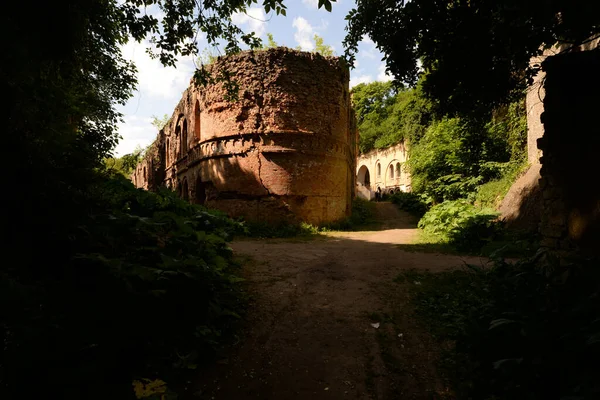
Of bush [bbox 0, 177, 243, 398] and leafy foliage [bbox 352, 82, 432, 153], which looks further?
leafy foliage [bbox 352, 82, 432, 153]

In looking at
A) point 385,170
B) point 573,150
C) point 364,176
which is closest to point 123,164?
point 573,150

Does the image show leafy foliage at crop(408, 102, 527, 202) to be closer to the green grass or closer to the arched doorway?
the green grass

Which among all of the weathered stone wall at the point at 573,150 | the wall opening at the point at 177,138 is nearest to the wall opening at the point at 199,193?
the wall opening at the point at 177,138

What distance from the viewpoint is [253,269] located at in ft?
19.5

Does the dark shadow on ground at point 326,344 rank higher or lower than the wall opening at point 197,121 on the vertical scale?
lower

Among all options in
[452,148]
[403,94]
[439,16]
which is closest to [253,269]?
[439,16]

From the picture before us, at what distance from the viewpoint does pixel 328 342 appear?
10.9 feet

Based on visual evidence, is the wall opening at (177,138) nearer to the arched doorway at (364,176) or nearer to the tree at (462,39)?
the tree at (462,39)

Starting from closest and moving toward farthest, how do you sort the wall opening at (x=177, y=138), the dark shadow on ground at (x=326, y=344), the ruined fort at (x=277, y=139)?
the dark shadow on ground at (x=326, y=344), the ruined fort at (x=277, y=139), the wall opening at (x=177, y=138)

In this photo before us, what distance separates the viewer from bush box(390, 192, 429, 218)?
Answer: 1729cm

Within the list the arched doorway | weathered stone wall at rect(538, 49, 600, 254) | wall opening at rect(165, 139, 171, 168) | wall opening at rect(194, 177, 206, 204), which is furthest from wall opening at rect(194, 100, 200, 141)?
the arched doorway

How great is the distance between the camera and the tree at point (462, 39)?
381 cm

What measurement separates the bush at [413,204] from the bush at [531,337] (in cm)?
1406

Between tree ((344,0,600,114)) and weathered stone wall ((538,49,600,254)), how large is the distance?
0.39m
